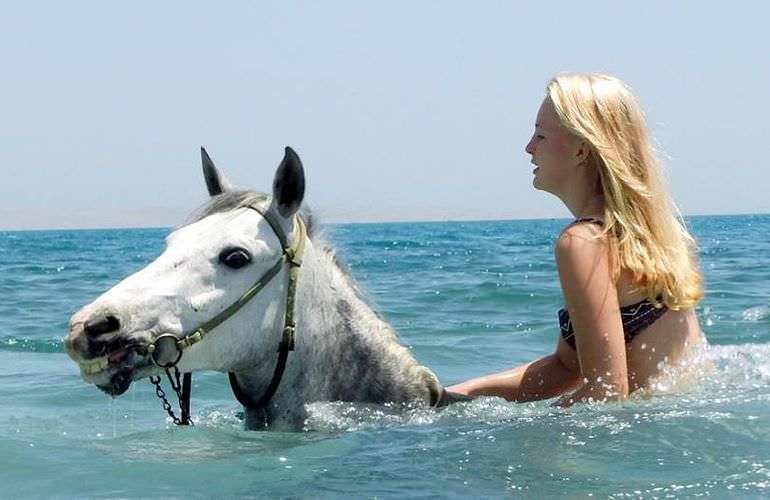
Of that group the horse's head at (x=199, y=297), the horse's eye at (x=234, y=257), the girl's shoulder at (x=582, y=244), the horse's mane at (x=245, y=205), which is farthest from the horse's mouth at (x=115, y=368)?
the girl's shoulder at (x=582, y=244)

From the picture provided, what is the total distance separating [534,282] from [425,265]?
7.72 metres

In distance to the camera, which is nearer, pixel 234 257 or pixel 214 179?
pixel 234 257

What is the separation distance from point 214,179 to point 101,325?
41.4 inches

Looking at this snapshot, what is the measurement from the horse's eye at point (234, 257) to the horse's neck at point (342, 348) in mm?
289

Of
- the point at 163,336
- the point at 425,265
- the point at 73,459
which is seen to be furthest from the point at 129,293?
the point at 425,265

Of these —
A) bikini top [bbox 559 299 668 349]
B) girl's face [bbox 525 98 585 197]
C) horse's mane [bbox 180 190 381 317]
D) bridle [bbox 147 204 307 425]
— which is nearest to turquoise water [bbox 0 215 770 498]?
horse's mane [bbox 180 190 381 317]

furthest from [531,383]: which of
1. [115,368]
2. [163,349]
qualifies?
[115,368]

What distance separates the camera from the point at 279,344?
4.24 m

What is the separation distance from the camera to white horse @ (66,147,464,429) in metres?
3.79

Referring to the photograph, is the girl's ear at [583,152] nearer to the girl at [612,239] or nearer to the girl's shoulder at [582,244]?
the girl at [612,239]

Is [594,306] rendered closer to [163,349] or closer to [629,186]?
[629,186]

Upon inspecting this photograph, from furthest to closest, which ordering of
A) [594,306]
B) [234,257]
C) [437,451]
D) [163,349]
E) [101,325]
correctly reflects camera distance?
[437,451] < [594,306] < [234,257] < [163,349] < [101,325]

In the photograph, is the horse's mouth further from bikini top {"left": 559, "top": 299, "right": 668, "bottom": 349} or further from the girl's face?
bikini top {"left": 559, "top": 299, "right": 668, "bottom": 349}

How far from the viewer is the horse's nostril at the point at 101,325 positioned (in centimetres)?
363
